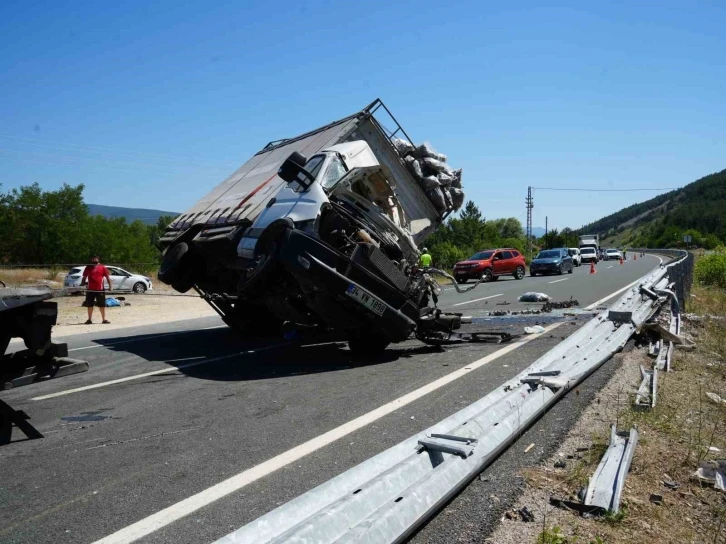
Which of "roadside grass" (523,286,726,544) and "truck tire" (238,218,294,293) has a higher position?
"truck tire" (238,218,294,293)

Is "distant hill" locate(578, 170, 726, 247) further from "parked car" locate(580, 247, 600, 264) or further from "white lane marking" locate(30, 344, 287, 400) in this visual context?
"white lane marking" locate(30, 344, 287, 400)

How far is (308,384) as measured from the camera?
705cm

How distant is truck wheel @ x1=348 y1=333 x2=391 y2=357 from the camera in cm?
831

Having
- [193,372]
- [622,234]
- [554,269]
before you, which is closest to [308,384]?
[193,372]

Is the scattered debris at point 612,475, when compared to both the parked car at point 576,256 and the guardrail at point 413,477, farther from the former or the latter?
the parked car at point 576,256

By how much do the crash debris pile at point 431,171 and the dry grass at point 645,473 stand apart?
4.43 metres

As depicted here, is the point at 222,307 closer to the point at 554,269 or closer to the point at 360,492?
the point at 360,492

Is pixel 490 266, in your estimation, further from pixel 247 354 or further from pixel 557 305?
pixel 247 354

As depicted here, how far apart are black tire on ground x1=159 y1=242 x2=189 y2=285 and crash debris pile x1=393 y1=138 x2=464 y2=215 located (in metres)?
3.81

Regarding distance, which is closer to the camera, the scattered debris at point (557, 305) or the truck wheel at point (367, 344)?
the truck wheel at point (367, 344)

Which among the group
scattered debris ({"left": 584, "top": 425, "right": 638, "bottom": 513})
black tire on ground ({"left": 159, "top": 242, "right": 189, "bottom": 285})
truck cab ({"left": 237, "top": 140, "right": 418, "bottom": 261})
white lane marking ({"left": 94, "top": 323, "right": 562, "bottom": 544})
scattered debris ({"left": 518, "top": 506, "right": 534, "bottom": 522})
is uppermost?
truck cab ({"left": 237, "top": 140, "right": 418, "bottom": 261})

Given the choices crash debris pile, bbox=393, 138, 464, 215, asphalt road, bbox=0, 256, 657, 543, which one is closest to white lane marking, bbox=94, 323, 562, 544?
asphalt road, bbox=0, 256, 657, 543

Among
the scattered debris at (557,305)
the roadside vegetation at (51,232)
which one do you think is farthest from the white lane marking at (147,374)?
the roadside vegetation at (51,232)

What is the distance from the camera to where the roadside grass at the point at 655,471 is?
10.7 feet
